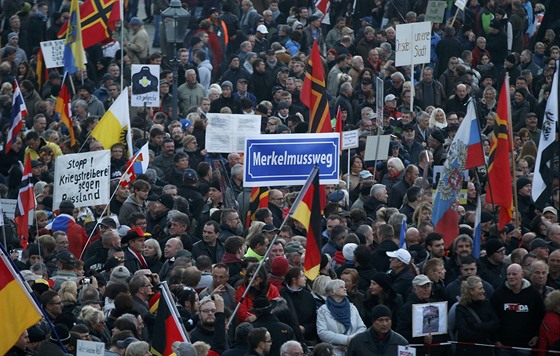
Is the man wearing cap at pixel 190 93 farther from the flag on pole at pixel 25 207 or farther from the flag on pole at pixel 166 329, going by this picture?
the flag on pole at pixel 166 329

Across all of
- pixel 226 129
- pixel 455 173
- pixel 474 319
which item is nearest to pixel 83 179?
pixel 226 129

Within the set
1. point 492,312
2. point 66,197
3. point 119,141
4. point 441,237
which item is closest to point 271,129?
point 119,141

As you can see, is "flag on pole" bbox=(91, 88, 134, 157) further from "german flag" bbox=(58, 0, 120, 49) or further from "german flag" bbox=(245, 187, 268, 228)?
"german flag" bbox=(58, 0, 120, 49)

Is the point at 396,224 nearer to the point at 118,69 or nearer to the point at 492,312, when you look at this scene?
the point at 492,312

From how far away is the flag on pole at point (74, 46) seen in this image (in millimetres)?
23375

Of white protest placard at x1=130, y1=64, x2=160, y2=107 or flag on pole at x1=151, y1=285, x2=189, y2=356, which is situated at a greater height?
white protest placard at x1=130, y1=64, x2=160, y2=107

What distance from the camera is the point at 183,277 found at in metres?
13.8

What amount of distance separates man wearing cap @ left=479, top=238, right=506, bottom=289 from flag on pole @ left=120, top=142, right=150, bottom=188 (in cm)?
488

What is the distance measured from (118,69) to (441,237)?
11.6 meters

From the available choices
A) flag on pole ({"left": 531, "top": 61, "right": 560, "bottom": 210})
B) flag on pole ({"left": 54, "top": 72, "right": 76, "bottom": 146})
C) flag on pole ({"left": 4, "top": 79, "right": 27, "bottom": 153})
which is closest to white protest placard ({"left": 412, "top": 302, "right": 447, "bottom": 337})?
flag on pole ({"left": 531, "top": 61, "right": 560, "bottom": 210})

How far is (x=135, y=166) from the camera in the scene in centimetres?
1877

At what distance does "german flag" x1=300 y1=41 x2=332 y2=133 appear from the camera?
1900cm

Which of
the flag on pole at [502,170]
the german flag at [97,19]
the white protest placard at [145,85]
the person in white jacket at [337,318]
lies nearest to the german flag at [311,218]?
the person in white jacket at [337,318]

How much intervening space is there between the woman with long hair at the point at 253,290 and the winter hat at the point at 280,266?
1.74ft
